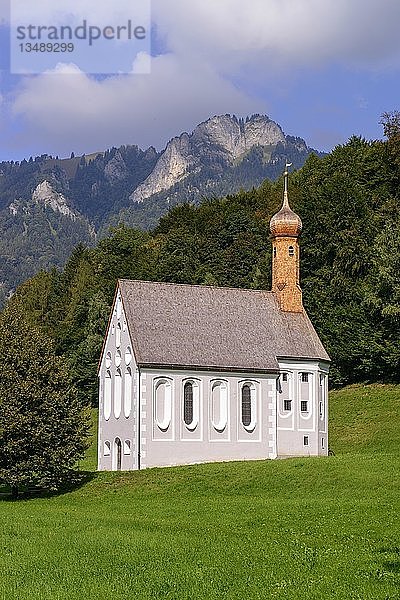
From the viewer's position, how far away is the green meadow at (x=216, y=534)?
1819cm

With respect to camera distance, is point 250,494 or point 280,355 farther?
point 280,355

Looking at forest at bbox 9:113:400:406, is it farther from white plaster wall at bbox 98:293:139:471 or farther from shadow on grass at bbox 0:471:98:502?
shadow on grass at bbox 0:471:98:502

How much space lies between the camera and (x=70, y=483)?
46.6 metres

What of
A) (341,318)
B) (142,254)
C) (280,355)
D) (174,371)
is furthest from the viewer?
(142,254)

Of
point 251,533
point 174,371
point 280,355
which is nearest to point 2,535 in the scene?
point 251,533

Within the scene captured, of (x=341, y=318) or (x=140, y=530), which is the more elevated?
(x=341, y=318)

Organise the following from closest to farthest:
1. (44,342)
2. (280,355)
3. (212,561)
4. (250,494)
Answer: (212,561), (250,494), (44,342), (280,355)

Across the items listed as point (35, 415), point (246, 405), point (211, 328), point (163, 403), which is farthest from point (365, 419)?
point (35, 415)

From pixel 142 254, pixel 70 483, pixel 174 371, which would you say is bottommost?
pixel 70 483

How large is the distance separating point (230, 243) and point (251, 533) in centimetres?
6704

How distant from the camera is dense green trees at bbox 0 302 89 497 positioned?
43.2m

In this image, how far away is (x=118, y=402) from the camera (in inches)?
2151

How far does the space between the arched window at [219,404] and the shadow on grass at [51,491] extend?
8764 millimetres

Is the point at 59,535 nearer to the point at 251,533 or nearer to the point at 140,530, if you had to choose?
the point at 140,530
